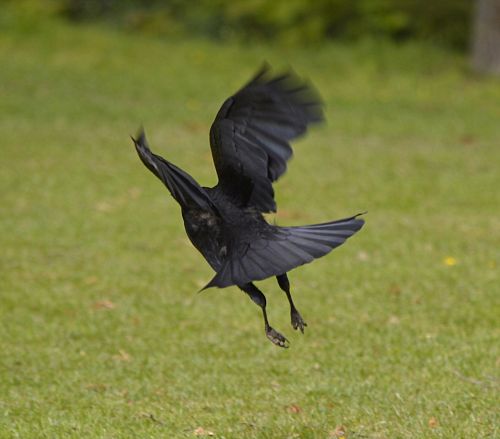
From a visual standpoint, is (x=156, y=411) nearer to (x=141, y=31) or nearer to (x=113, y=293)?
(x=113, y=293)

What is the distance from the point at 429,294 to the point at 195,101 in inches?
328

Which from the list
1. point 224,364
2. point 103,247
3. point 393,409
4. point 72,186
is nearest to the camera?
point 393,409

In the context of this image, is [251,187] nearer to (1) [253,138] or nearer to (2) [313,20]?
(1) [253,138]

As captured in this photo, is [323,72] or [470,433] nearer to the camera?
[470,433]

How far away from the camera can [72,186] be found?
11.2 meters

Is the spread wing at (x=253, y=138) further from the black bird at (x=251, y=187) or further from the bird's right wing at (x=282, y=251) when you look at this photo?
the bird's right wing at (x=282, y=251)

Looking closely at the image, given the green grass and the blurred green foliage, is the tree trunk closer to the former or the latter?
the green grass

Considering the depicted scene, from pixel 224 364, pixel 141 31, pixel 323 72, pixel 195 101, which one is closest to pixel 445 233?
pixel 224 364

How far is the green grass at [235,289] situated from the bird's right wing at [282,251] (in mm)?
1115

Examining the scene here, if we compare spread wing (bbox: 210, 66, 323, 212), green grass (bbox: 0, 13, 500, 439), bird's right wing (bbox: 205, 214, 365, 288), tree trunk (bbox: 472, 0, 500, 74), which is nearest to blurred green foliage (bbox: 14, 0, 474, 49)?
tree trunk (bbox: 472, 0, 500, 74)

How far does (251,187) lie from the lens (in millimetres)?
4812

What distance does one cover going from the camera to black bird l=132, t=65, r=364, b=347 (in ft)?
14.2

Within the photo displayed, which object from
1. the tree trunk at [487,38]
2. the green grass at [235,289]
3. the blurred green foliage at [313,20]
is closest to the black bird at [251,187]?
the green grass at [235,289]

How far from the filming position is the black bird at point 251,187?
4332 millimetres
